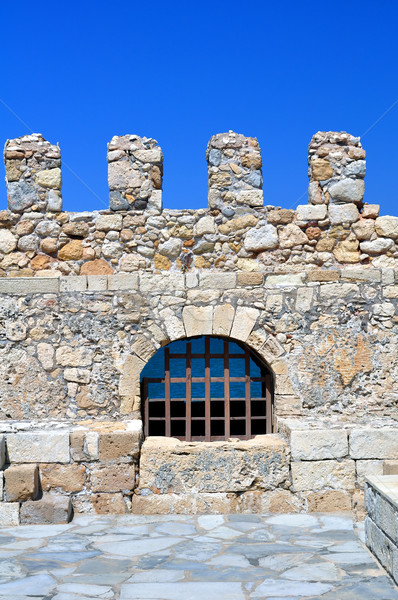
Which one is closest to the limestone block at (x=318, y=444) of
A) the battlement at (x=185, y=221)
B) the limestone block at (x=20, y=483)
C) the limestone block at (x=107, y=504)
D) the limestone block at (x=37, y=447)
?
the limestone block at (x=107, y=504)

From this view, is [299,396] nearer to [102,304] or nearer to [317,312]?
[317,312]

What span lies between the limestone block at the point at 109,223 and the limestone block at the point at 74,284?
0.53 m

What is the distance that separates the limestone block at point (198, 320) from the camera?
634cm

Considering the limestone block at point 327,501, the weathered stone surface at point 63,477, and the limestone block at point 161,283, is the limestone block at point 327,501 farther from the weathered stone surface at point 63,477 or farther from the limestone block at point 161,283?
the limestone block at point 161,283

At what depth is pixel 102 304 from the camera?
20.9ft

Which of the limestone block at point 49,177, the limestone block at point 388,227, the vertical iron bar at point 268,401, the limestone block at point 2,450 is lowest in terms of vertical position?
the limestone block at point 2,450

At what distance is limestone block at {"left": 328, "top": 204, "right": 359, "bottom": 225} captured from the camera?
6570 mm

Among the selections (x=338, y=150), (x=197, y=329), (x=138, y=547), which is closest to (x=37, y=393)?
(x=197, y=329)

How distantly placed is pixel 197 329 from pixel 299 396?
1.16 m

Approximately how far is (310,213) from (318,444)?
2243 mm

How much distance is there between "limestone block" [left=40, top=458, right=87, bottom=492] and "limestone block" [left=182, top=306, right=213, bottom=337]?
1608mm

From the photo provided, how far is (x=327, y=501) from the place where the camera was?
226 inches

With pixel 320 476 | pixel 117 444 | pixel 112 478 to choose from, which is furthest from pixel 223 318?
pixel 112 478

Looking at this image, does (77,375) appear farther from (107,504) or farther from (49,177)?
(49,177)
